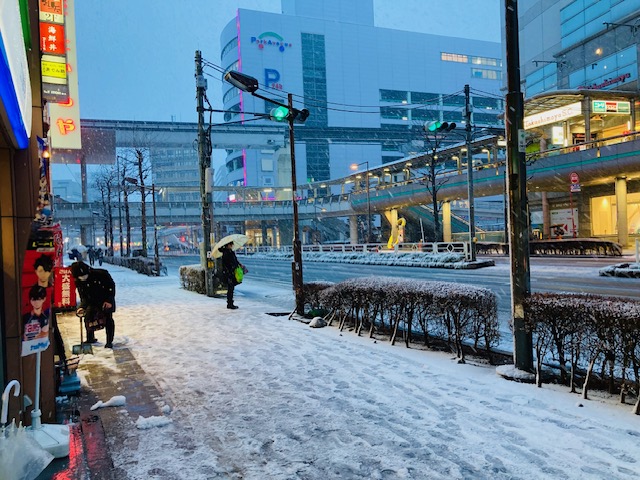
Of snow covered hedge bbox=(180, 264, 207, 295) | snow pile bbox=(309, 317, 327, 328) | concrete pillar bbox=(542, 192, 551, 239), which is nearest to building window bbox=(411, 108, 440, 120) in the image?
concrete pillar bbox=(542, 192, 551, 239)

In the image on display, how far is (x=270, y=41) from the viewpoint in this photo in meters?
91.0

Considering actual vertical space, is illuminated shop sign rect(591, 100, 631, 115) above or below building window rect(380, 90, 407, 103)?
below

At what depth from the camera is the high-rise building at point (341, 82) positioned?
8975cm

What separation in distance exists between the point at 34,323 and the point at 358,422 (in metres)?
3.05

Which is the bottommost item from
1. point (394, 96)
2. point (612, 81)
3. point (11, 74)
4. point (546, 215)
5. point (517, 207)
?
point (517, 207)

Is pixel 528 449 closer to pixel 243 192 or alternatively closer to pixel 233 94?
pixel 243 192

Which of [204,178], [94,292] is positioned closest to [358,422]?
[94,292]

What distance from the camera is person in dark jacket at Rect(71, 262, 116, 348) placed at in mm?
8320

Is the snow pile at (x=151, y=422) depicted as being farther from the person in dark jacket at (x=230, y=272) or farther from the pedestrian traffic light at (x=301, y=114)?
the pedestrian traffic light at (x=301, y=114)

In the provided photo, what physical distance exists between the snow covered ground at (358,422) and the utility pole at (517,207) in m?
0.59

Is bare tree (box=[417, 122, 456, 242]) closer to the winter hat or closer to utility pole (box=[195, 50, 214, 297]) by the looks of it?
utility pole (box=[195, 50, 214, 297])

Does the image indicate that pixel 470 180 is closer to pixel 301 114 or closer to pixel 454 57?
pixel 301 114

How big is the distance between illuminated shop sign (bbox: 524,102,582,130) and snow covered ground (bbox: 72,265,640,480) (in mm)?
31529

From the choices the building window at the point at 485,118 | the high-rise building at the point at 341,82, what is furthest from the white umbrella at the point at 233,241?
the building window at the point at 485,118
